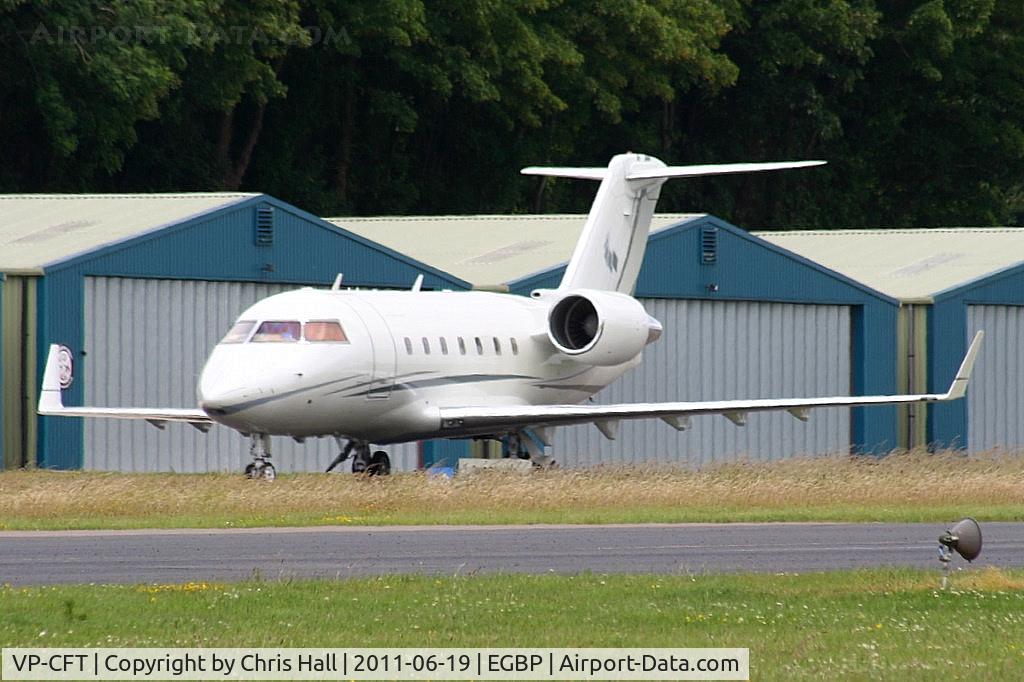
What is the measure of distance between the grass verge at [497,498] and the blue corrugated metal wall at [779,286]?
8993 millimetres

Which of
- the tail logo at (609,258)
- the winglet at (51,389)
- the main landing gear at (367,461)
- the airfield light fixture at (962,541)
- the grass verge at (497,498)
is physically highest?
the tail logo at (609,258)

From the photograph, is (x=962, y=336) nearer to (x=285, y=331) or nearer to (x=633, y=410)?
Answer: (x=633, y=410)

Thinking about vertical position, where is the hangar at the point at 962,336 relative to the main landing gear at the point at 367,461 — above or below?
above

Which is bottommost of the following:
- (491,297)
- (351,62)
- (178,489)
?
(178,489)

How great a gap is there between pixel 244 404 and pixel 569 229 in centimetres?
1646

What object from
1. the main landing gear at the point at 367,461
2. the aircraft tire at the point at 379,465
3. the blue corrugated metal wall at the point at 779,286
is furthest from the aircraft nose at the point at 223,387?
the blue corrugated metal wall at the point at 779,286

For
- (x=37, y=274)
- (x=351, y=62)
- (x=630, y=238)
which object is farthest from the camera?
(x=351, y=62)

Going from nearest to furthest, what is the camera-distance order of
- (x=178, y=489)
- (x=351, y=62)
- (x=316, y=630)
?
(x=316, y=630) → (x=178, y=489) → (x=351, y=62)

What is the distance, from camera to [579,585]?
705 inches

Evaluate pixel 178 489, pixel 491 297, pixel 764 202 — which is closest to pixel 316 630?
pixel 178 489

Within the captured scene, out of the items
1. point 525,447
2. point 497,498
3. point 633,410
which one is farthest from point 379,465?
point 497,498

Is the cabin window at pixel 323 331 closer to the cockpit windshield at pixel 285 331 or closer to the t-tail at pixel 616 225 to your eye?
the cockpit windshield at pixel 285 331

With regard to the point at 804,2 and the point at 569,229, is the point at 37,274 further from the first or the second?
the point at 804,2

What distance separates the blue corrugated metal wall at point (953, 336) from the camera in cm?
4794
